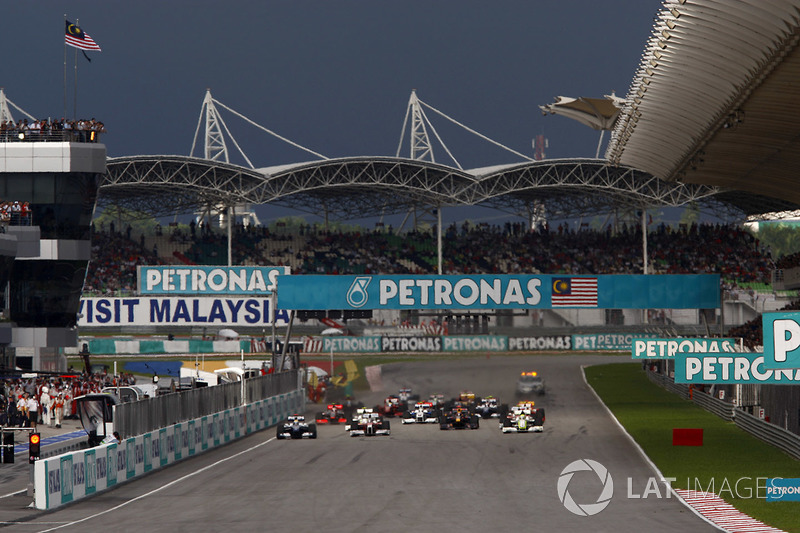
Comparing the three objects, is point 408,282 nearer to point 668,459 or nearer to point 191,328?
point 191,328

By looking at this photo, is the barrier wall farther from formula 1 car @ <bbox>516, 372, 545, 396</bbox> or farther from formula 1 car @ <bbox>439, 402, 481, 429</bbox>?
formula 1 car @ <bbox>439, 402, 481, 429</bbox>

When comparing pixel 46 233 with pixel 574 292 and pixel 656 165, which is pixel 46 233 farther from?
pixel 656 165

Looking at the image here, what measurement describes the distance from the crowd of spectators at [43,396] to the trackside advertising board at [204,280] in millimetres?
24036

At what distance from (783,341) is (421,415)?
980 inches

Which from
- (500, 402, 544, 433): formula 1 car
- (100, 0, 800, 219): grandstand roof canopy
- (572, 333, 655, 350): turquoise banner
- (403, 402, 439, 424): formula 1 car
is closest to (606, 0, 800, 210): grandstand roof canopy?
(100, 0, 800, 219): grandstand roof canopy

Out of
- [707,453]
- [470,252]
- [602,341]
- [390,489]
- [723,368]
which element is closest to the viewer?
[390,489]

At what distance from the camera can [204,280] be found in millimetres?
74625

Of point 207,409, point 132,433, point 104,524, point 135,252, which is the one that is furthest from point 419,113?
point 104,524

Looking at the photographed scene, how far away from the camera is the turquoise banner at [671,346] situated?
134ft

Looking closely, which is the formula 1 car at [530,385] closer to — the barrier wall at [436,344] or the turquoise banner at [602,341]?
the barrier wall at [436,344]

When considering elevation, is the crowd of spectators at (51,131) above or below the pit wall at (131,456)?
above

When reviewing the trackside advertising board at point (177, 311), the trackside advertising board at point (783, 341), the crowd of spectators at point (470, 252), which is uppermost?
the crowd of spectators at point (470, 252)

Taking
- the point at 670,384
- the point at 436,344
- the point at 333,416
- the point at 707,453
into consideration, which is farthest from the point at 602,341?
the point at 707,453

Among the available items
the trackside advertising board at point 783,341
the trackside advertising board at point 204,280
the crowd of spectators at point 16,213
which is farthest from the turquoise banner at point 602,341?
the trackside advertising board at point 783,341
